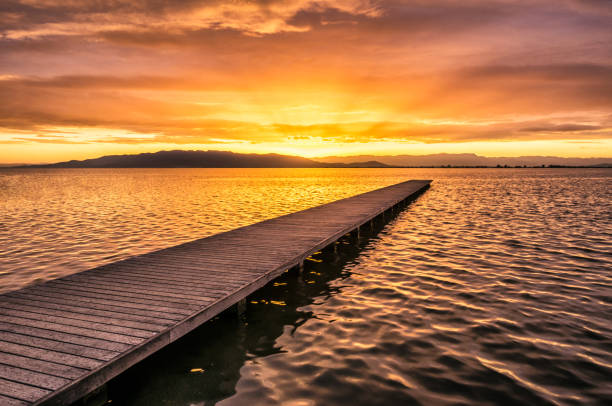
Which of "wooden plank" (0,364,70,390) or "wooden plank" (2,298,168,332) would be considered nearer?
"wooden plank" (0,364,70,390)

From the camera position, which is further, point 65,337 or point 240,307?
point 240,307

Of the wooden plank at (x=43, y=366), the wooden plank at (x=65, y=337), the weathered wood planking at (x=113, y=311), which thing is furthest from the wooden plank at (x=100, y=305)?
the wooden plank at (x=43, y=366)

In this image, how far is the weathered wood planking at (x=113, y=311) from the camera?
4.06 m

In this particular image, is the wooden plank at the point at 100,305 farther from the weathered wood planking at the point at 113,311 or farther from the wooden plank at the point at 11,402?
the wooden plank at the point at 11,402

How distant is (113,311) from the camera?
5.82 meters

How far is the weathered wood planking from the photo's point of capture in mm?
4059

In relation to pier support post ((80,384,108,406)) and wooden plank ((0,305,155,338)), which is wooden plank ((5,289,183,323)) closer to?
wooden plank ((0,305,155,338))

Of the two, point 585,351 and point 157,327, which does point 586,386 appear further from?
point 157,327

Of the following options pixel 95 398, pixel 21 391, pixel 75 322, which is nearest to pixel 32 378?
pixel 21 391

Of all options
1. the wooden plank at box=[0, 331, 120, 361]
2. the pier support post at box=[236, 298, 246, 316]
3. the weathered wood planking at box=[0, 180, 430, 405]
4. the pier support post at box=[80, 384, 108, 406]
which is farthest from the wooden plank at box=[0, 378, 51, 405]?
the pier support post at box=[236, 298, 246, 316]

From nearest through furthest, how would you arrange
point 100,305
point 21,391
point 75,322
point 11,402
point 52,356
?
point 11,402
point 21,391
point 52,356
point 75,322
point 100,305

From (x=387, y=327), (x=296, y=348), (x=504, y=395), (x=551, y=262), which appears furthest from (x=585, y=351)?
(x=551, y=262)

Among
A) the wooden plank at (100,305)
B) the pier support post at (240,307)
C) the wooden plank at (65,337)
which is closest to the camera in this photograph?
the wooden plank at (65,337)

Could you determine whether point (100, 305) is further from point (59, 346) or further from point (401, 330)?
point (401, 330)
